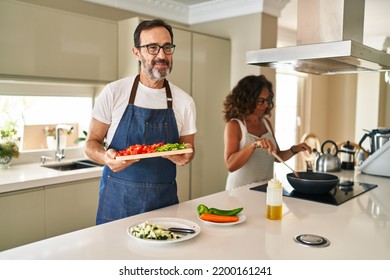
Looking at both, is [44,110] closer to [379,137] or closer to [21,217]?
[21,217]

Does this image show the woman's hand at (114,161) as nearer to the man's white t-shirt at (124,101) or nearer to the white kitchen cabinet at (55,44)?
the man's white t-shirt at (124,101)

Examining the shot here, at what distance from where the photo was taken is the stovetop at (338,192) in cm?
187

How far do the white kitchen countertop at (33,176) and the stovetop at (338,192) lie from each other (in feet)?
4.17

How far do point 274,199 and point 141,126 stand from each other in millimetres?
713

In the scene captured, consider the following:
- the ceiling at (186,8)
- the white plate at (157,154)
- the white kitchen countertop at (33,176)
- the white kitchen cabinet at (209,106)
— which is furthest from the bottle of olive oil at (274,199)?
the ceiling at (186,8)

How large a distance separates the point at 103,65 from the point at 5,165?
3.51 feet

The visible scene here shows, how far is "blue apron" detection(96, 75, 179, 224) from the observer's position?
5.82 ft

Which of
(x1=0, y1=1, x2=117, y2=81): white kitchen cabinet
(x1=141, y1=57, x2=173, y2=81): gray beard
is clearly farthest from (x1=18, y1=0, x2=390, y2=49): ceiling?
(x1=141, y1=57, x2=173, y2=81): gray beard

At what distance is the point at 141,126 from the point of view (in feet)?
5.91

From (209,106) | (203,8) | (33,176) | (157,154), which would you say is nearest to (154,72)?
(157,154)

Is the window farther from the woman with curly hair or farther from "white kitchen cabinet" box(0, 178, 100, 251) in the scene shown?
the woman with curly hair

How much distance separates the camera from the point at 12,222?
2336mm
